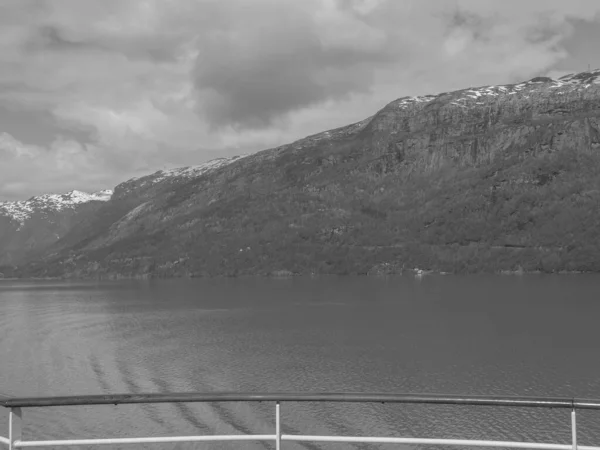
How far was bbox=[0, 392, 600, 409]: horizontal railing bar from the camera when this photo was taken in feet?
29.1

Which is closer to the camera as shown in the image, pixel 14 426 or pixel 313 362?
pixel 14 426

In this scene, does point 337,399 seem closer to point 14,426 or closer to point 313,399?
point 313,399

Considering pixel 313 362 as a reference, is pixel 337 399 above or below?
above

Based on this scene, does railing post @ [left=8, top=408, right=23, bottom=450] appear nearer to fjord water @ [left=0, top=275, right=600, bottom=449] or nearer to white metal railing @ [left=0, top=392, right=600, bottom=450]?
white metal railing @ [left=0, top=392, right=600, bottom=450]

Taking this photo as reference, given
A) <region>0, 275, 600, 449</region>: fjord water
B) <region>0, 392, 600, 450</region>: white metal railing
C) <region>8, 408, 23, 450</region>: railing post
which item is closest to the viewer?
<region>0, 392, 600, 450</region>: white metal railing

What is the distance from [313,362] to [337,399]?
6542cm

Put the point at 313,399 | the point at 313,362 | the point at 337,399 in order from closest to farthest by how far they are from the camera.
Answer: the point at 337,399 → the point at 313,399 → the point at 313,362

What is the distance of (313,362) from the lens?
240 ft

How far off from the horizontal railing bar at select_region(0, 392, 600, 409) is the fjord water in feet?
101

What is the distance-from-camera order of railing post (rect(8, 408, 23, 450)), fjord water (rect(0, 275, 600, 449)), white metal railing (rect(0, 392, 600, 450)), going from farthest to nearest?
fjord water (rect(0, 275, 600, 449)) → railing post (rect(8, 408, 23, 450)) → white metal railing (rect(0, 392, 600, 450))

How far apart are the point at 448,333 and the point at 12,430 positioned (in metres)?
96.0

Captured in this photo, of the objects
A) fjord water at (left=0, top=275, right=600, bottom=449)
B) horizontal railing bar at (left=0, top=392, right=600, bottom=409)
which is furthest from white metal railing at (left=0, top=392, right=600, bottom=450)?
fjord water at (left=0, top=275, right=600, bottom=449)

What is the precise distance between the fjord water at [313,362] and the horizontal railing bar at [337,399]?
30764 millimetres

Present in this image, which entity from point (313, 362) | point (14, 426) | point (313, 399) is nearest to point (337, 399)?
point (313, 399)
